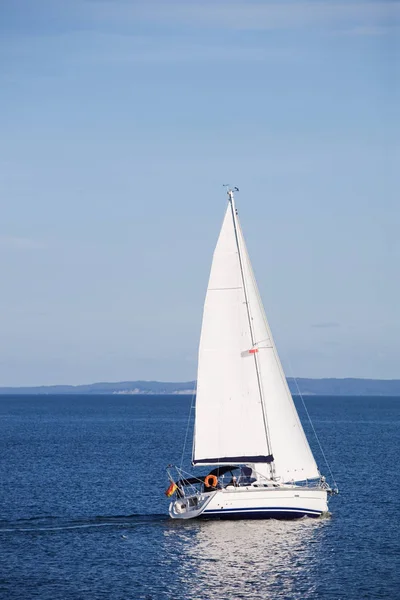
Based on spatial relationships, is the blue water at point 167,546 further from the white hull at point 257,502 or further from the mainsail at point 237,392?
the mainsail at point 237,392

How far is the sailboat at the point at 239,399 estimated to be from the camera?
55938mm

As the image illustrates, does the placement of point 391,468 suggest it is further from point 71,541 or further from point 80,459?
point 71,541

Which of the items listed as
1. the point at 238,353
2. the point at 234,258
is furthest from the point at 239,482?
the point at 234,258

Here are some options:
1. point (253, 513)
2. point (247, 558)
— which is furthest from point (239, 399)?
point (247, 558)

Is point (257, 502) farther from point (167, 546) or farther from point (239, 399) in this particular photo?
point (239, 399)

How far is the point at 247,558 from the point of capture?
A: 48.6 meters

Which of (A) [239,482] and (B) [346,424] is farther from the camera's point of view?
(B) [346,424]

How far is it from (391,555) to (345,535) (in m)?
4.75

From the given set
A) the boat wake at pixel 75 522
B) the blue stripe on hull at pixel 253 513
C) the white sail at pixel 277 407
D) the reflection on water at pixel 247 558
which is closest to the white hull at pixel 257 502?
the blue stripe on hull at pixel 253 513

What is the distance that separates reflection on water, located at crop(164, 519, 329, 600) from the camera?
43625mm

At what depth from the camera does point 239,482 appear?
5575cm

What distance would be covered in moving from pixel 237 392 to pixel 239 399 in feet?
1.30

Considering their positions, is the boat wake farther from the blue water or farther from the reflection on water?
the reflection on water

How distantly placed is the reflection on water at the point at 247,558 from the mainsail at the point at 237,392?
3.58 meters
